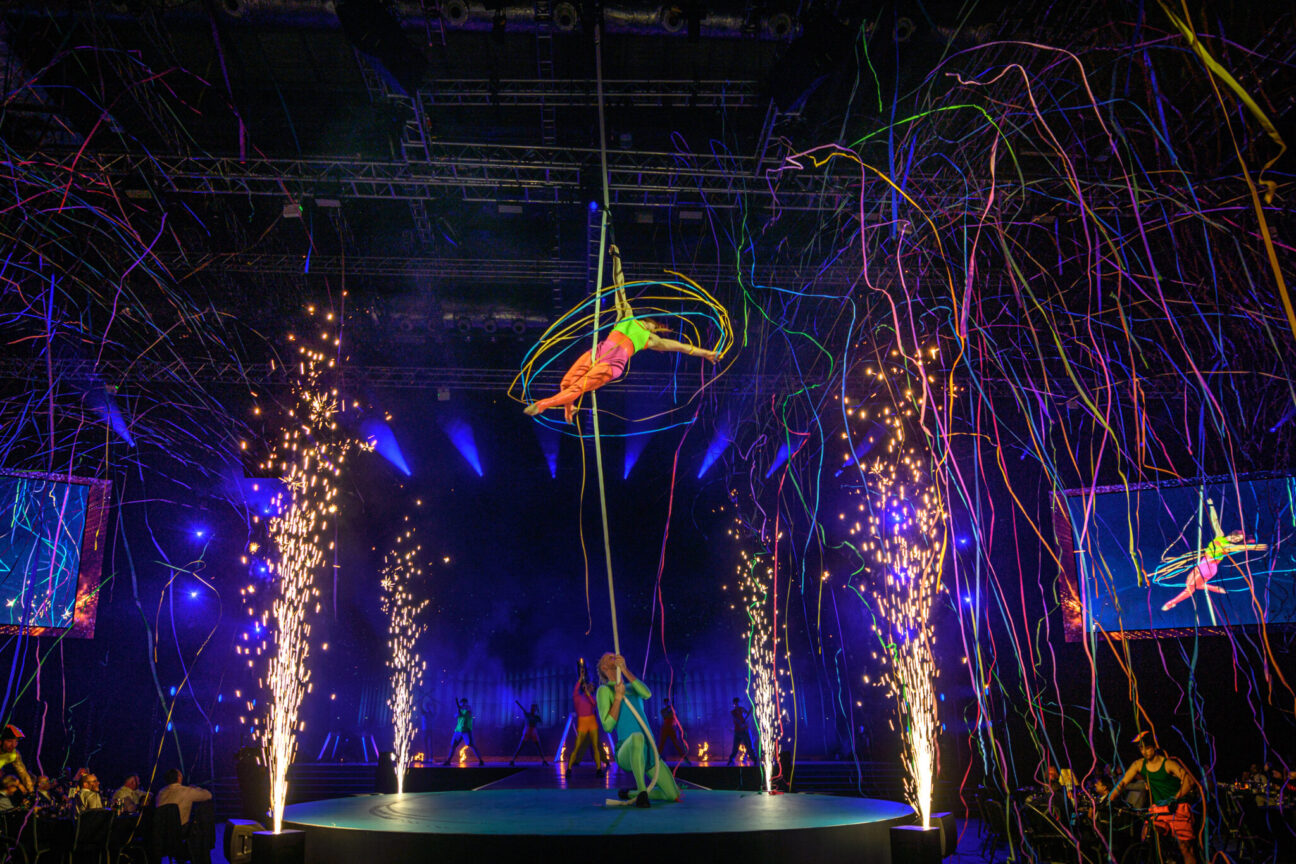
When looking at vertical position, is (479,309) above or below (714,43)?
below

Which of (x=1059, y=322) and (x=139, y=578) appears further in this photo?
(x=139, y=578)

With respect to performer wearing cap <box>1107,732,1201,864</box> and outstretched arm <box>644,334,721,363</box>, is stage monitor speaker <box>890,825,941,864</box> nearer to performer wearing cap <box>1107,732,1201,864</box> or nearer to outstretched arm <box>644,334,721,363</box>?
performer wearing cap <box>1107,732,1201,864</box>

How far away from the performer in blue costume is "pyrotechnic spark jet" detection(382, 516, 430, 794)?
35.6 feet

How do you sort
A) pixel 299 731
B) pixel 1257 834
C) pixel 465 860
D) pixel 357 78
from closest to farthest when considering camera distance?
pixel 465 860 → pixel 1257 834 → pixel 357 78 → pixel 299 731

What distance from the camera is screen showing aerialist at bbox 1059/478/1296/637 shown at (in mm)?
10141

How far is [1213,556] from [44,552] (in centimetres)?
1688

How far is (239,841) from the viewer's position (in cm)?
583

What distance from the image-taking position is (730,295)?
11.8 metres

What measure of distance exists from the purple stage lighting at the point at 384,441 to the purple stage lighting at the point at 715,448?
20.1 feet

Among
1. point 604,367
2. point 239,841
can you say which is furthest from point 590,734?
point 604,367

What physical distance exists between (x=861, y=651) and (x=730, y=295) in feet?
25.2

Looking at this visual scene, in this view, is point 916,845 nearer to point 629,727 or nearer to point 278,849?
point 629,727

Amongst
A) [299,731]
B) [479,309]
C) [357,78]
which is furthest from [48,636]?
[357,78]

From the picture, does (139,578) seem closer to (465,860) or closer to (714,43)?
(465,860)
